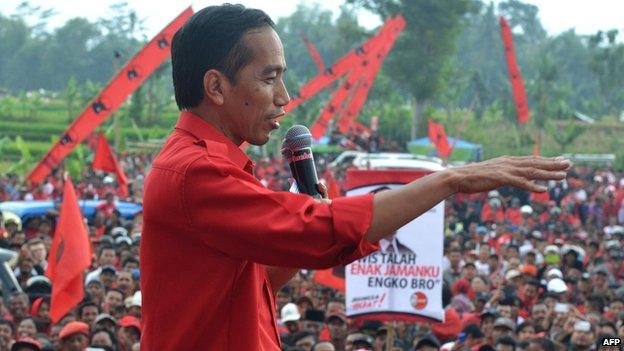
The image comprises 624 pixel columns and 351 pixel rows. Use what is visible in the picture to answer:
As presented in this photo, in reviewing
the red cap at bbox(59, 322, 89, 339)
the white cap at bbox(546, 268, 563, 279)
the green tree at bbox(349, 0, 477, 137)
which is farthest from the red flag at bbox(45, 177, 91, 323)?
the green tree at bbox(349, 0, 477, 137)

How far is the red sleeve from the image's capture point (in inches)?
99.4

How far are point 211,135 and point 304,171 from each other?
34cm

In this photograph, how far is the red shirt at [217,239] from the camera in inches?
99.8

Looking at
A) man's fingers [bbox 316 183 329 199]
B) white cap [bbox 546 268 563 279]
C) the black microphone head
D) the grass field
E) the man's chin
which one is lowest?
white cap [bbox 546 268 563 279]

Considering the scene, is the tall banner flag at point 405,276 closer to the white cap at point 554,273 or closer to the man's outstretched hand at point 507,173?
the white cap at point 554,273

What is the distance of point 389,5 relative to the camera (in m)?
47.3

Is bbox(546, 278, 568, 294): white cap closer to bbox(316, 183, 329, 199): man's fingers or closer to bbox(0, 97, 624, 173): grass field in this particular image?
bbox(316, 183, 329, 199): man's fingers

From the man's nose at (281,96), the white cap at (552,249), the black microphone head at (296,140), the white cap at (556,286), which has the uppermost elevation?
the man's nose at (281,96)

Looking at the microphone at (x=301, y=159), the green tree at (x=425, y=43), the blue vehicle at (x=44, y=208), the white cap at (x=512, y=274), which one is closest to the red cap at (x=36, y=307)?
the white cap at (x=512, y=274)

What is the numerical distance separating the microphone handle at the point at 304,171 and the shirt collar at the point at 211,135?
9.2 inches

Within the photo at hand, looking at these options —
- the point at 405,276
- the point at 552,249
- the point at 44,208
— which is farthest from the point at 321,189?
the point at 44,208

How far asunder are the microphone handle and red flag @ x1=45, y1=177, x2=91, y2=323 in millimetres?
6445

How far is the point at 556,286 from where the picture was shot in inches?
467

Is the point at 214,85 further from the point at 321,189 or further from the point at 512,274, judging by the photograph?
the point at 512,274
